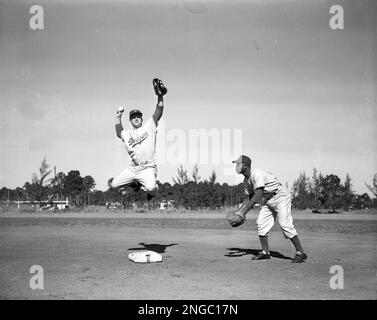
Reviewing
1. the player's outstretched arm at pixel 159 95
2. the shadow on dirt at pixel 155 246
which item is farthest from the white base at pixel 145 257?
the player's outstretched arm at pixel 159 95

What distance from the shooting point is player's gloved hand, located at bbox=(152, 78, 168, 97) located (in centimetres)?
862

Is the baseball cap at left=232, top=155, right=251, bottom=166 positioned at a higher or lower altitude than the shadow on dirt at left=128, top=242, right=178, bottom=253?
higher

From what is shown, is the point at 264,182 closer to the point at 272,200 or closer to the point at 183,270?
the point at 272,200

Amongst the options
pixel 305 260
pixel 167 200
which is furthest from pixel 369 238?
pixel 167 200

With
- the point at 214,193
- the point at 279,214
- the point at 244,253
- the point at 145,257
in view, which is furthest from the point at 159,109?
the point at 214,193

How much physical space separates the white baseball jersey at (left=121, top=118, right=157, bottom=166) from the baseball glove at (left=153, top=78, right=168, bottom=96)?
60 centimetres

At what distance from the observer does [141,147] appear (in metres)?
8.59

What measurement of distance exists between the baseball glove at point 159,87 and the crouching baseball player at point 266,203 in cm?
217

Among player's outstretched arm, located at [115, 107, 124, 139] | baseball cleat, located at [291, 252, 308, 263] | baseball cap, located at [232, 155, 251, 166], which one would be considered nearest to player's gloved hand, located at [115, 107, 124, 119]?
player's outstretched arm, located at [115, 107, 124, 139]

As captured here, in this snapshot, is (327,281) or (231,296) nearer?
(231,296)

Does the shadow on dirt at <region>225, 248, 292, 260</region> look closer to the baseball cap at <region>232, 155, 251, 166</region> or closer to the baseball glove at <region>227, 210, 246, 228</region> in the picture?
the baseball glove at <region>227, 210, 246, 228</region>
